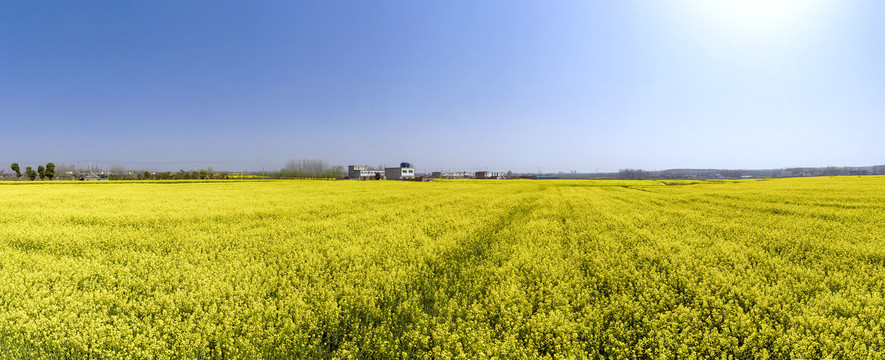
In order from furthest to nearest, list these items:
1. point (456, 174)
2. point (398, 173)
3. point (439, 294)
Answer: point (456, 174) < point (398, 173) < point (439, 294)

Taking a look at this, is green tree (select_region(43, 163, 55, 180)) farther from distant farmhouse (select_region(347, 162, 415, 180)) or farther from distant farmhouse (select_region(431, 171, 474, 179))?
distant farmhouse (select_region(431, 171, 474, 179))

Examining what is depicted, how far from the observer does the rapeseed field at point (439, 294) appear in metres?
4.21

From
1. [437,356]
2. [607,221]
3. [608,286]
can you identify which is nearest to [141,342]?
[437,356]

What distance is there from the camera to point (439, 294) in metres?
5.74

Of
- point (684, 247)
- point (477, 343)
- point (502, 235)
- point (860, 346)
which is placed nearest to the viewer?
point (860, 346)

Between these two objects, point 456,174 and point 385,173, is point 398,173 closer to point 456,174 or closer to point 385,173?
point 385,173

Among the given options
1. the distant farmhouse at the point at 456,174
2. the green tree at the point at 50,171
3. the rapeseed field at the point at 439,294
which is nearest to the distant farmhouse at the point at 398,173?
the distant farmhouse at the point at 456,174

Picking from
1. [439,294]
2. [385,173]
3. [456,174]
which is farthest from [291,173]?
[439,294]

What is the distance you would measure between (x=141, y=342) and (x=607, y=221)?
14.3 m

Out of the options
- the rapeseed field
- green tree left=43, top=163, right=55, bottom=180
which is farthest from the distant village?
the rapeseed field

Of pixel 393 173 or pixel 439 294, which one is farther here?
pixel 393 173

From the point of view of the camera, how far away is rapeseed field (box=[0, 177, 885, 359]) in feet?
13.8

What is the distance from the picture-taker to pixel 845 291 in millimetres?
5605

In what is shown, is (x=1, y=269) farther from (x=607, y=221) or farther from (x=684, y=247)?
(x=607, y=221)
